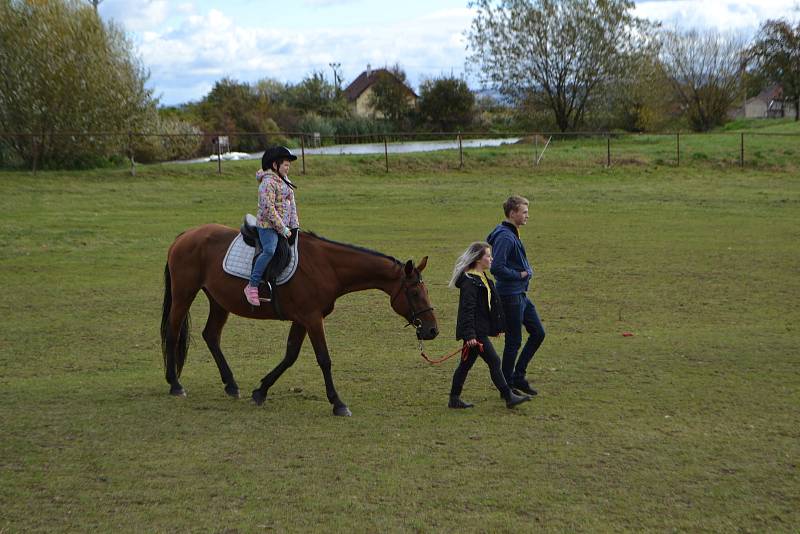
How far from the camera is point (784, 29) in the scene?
204 ft

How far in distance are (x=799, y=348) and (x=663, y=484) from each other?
16.9 feet

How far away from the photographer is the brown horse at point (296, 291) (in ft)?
24.7

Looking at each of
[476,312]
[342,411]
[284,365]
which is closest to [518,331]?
[476,312]

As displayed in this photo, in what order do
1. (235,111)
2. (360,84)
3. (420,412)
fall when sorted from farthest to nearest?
1. (360,84)
2. (235,111)
3. (420,412)

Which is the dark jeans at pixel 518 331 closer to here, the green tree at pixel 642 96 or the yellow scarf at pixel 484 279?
the yellow scarf at pixel 484 279

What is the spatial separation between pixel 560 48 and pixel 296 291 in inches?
1643

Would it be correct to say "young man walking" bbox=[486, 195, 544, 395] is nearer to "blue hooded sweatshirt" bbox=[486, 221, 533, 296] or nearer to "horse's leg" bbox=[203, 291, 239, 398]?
"blue hooded sweatshirt" bbox=[486, 221, 533, 296]

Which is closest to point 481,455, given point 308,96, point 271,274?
point 271,274

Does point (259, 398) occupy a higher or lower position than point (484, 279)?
lower

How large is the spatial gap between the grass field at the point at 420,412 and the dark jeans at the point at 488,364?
23cm

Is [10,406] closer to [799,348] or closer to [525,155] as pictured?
[799,348]

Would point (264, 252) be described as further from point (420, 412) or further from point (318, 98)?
point (318, 98)

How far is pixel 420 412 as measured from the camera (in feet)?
25.0

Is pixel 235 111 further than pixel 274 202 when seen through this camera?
Yes
